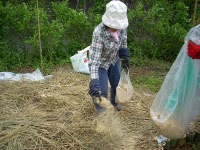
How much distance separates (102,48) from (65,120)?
95cm

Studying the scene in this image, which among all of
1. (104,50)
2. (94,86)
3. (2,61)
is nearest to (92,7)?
(2,61)

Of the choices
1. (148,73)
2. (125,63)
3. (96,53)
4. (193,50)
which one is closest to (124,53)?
(125,63)

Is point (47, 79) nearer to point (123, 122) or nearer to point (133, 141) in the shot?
point (123, 122)

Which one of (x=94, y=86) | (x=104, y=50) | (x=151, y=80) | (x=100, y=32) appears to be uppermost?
(x=100, y=32)

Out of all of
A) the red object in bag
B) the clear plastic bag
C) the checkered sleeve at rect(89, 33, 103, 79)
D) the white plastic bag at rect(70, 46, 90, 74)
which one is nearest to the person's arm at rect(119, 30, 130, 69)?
the checkered sleeve at rect(89, 33, 103, 79)

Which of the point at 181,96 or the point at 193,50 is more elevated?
the point at 193,50

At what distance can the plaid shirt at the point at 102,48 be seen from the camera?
318cm

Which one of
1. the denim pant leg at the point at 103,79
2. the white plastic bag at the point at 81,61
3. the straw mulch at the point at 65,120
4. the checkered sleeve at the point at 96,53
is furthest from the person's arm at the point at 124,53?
the white plastic bag at the point at 81,61

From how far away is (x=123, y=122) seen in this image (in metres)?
3.78

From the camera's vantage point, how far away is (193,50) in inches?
102

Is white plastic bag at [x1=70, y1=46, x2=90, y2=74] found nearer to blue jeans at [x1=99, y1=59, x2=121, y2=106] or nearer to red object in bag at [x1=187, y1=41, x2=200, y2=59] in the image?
blue jeans at [x1=99, y1=59, x2=121, y2=106]

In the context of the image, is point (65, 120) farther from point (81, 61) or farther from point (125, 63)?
point (81, 61)

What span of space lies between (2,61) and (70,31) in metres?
1.27

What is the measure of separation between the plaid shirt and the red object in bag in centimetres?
88
